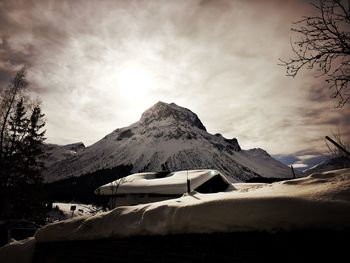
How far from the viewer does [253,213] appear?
3.53 m

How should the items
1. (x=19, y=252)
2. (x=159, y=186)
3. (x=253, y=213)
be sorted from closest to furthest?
(x=253, y=213), (x=19, y=252), (x=159, y=186)

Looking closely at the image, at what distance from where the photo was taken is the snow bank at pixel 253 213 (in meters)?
3.14

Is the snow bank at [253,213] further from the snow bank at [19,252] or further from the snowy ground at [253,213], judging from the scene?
the snow bank at [19,252]

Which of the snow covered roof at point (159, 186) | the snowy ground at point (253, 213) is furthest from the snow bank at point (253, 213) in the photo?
the snow covered roof at point (159, 186)

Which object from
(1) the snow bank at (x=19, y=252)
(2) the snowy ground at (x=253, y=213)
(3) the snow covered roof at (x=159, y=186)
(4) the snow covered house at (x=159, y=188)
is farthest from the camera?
(4) the snow covered house at (x=159, y=188)

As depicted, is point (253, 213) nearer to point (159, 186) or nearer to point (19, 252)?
point (19, 252)

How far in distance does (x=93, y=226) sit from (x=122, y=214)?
0.82 metres

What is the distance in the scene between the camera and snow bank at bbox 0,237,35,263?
7.28m

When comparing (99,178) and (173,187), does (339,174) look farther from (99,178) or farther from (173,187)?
(99,178)

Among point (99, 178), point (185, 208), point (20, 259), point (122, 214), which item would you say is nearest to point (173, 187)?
point (20, 259)

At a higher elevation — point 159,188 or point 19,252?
point 159,188

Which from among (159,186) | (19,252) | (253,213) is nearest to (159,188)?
(159,186)

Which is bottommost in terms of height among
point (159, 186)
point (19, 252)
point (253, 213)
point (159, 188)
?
point (19, 252)

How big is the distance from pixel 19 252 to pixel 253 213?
264 inches
